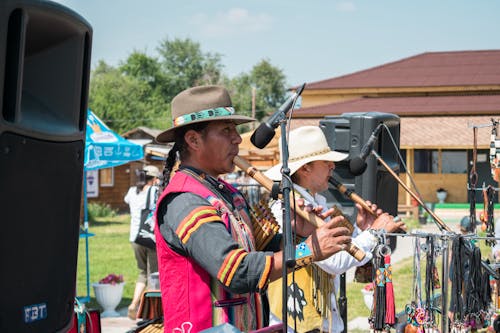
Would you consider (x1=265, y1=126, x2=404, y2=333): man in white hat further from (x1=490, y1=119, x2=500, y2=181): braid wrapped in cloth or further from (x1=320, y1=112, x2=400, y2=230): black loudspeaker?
(x1=490, y1=119, x2=500, y2=181): braid wrapped in cloth

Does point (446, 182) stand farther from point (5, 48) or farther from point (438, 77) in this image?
point (5, 48)

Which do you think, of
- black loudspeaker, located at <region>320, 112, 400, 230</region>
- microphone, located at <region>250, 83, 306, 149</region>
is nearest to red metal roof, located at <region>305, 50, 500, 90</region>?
black loudspeaker, located at <region>320, 112, 400, 230</region>

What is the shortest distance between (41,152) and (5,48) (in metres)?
0.31

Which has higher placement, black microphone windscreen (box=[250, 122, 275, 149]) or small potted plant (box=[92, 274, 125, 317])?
black microphone windscreen (box=[250, 122, 275, 149])

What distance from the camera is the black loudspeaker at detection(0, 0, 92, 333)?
1.83 m

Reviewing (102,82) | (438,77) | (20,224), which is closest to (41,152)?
(20,224)

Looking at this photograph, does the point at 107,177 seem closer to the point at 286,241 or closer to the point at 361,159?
the point at 361,159

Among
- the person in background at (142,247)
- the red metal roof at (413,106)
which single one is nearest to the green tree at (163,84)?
the red metal roof at (413,106)

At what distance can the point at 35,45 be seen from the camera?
2080mm

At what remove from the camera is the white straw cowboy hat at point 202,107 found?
9.32ft

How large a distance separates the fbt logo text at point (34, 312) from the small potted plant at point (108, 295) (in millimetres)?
6868

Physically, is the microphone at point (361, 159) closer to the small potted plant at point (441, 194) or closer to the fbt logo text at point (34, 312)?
the fbt logo text at point (34, 312)

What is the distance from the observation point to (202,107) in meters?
2.86

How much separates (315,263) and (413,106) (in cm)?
1989
